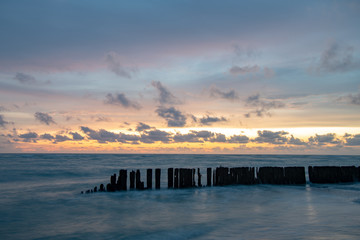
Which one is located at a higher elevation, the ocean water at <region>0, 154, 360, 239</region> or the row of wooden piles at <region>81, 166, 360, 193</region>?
the row of wooden piles at <region>81, 166, 360, 193</region>

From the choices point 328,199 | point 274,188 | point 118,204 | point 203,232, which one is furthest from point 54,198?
point 328,199

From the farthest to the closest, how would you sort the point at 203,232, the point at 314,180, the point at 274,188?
1. the point at 314,180
2. the point at 274,188
3. the point at 203,232

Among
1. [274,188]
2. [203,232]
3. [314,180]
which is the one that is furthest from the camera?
[314,180]

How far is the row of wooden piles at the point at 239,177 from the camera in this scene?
16.3 meters

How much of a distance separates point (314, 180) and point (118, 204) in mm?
12960

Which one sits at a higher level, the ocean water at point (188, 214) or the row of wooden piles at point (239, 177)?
the row of wooden piles at point (239, 177)

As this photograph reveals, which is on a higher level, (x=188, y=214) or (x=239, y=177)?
(x=239, y=177)

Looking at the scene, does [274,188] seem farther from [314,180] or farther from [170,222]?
[170,222]

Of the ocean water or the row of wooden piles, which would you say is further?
the row of wooden piles

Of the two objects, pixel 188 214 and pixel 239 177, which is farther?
pixel 239 177

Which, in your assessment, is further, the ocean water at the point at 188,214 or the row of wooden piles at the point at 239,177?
the row of wooden piles at the point at 239,177

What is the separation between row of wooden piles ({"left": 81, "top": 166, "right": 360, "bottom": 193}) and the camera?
642 inches

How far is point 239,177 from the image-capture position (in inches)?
708

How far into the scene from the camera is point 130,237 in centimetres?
881
